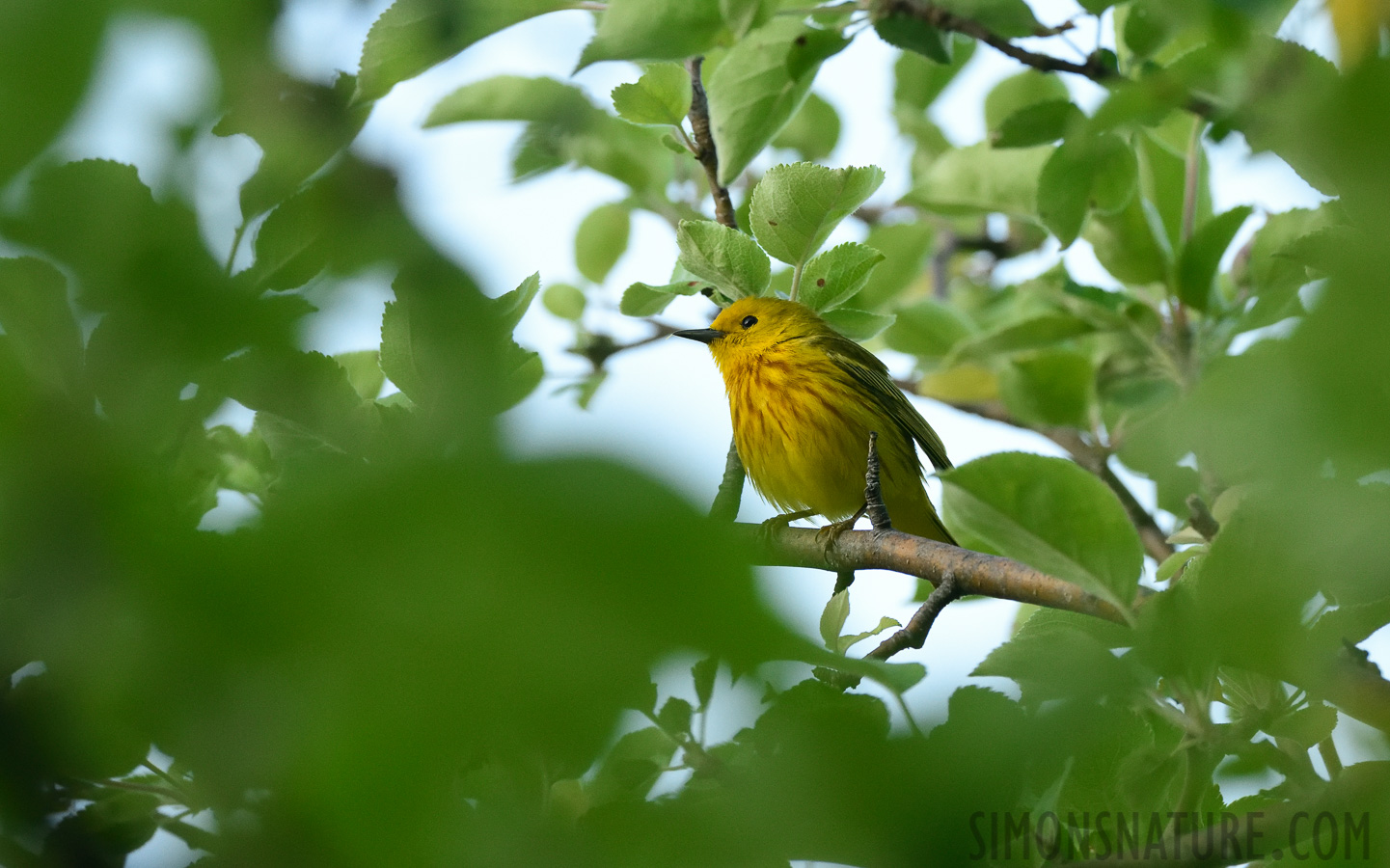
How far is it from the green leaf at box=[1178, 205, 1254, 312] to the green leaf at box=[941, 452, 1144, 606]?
1.53 metres

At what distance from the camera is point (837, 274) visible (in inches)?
83.8

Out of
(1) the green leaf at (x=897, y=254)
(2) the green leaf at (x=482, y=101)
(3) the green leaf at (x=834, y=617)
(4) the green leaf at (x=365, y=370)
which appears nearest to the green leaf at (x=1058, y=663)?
(3) the green leaf at (x=834, y=617)

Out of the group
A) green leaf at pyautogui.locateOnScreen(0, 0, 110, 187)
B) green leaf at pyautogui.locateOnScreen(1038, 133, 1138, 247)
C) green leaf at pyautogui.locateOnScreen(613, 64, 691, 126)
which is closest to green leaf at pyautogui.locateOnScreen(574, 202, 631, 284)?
green leaf at pyautogui.locateOnScreen(613, 64, 691, 126)

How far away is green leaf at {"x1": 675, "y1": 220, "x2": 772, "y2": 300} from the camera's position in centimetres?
204

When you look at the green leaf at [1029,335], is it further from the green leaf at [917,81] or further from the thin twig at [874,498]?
the green leaf at [917,81]

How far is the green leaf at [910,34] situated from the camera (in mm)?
2061

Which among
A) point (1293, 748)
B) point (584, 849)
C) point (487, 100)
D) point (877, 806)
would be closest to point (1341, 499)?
point (877, 806)

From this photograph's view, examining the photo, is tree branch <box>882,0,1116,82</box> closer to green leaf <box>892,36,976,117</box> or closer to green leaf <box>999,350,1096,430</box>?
green leaf <box>999,350,1096,430</box>

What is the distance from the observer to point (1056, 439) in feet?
10.9

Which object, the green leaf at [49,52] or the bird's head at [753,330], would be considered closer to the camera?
the green leaf at [49,52]

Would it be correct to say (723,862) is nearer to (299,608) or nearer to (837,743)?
(837,743)

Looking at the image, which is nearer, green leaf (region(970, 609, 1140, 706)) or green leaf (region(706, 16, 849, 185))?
green leaf (region(970, 609, 1140, 706))

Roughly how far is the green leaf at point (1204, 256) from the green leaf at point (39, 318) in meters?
2.44

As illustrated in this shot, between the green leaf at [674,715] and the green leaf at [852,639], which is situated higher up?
the green leaf at [852,639]
